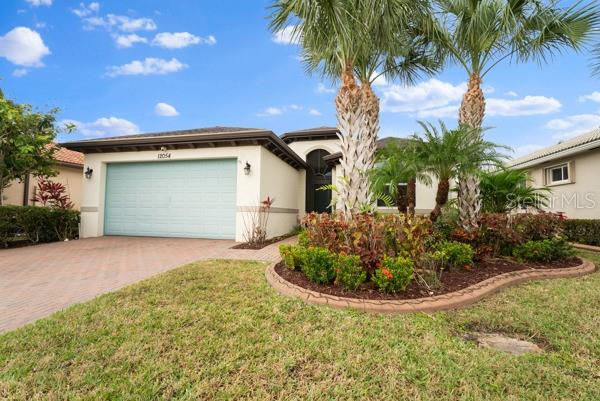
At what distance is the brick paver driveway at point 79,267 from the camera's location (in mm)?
4160

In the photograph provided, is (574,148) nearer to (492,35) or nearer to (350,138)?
(492,35)

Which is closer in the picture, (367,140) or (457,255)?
(457,255)

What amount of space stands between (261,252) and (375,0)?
6793mm

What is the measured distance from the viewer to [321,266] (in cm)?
457

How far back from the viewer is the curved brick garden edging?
380 cm

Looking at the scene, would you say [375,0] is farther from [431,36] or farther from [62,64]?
[62,64]

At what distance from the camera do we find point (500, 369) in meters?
2.50

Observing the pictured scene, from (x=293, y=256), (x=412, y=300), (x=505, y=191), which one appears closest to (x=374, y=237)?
(x=412, y=300)

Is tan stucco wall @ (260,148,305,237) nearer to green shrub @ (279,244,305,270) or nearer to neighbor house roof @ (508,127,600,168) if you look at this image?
green shrub @ (279,244,305,270)

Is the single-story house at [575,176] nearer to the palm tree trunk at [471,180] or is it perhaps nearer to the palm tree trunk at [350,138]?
the palm tree trunk at [471,180]

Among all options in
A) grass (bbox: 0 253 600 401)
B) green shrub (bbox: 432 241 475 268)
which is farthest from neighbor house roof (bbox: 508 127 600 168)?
grass (bbox: 0 253 600 401)

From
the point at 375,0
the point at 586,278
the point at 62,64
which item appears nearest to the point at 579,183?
the point at 586,278

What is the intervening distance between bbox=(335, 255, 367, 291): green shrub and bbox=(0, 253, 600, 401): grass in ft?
2.14

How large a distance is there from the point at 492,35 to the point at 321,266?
6.84 meters
